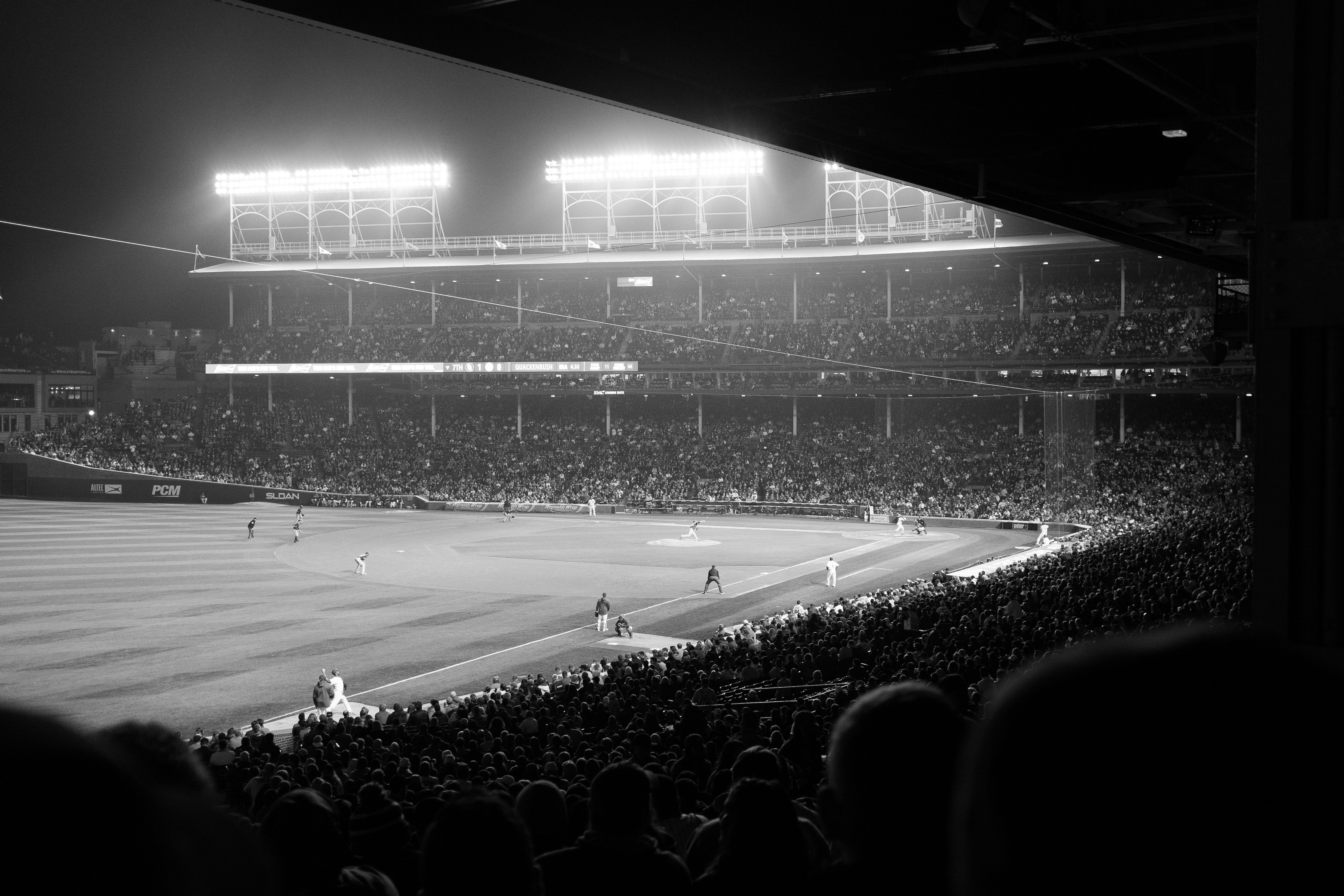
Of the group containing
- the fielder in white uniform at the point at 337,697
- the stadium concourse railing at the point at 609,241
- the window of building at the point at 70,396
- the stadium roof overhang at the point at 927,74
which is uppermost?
the stadium concourse railing at the point at 609,241

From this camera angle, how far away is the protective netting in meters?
44.8

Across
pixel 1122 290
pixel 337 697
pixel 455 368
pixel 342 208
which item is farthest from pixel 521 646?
pixel 342 208

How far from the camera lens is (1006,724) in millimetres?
1104

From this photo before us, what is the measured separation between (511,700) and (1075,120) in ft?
38.8

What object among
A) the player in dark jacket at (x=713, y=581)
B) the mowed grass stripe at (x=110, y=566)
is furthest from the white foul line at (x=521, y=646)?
the mowed grass stripe at (x=110, y=566)

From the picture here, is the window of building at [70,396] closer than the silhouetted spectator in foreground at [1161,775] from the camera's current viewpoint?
→ No

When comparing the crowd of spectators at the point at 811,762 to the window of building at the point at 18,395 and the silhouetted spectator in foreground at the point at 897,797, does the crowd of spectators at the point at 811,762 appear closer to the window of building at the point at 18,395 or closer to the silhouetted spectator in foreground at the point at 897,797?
the silhouetted spectator in foreground at the point at 897,797

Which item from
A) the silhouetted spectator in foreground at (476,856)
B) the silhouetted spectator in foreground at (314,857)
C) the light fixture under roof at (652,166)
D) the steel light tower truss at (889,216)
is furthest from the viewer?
the light fixture under roof at (652,166)

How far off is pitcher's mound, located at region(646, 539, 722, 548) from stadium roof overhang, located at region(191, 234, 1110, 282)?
2770 centimetres

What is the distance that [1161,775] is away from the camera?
42.2 inches

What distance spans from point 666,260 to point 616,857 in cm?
7214

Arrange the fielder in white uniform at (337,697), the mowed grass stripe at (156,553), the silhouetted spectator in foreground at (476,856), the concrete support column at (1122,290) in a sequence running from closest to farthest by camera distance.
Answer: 1. the silhouetted spectator in foreground at (476,856)
2. the fielder in white uniform at (337,697)
3. the mowed grass stripe at (156,553)
4. the concrete support column at (1122,290)

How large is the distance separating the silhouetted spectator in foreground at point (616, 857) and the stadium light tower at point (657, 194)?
233ft

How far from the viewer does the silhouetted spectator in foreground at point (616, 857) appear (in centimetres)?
358
